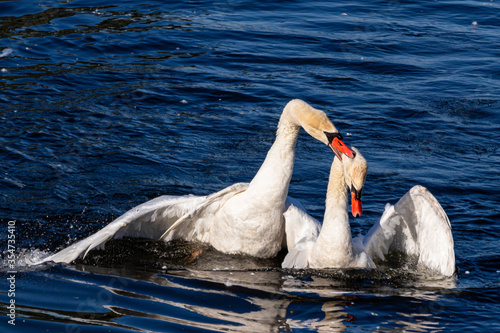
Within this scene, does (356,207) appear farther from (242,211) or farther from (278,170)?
(242,211)

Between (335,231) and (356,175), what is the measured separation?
666 millimetres

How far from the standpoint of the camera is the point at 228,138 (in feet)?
37.0

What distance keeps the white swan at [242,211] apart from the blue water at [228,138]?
196mm

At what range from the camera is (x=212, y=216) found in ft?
27.1

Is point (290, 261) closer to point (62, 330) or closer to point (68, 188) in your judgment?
point (62, 330)

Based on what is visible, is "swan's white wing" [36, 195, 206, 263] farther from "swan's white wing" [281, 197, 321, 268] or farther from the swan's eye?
the swan's eye

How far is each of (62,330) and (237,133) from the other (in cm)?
573

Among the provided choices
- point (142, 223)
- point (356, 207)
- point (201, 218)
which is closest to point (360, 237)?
point (356, 207)

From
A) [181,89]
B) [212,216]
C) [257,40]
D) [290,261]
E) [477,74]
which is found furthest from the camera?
[257,40]

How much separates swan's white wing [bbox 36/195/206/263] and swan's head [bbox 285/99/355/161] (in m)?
1.37

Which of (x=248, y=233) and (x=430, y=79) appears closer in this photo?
(x=248, y=233)

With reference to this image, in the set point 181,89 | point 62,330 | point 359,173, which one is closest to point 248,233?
point 359,173

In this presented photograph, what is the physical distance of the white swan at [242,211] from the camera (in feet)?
24.6

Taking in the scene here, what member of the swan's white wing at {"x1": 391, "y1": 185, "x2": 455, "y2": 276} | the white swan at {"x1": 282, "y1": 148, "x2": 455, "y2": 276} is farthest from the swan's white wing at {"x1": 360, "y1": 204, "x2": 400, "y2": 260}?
the swan's white wing at {"x1": 391, "y1": 185, "x2": 455, "y2": 276}
